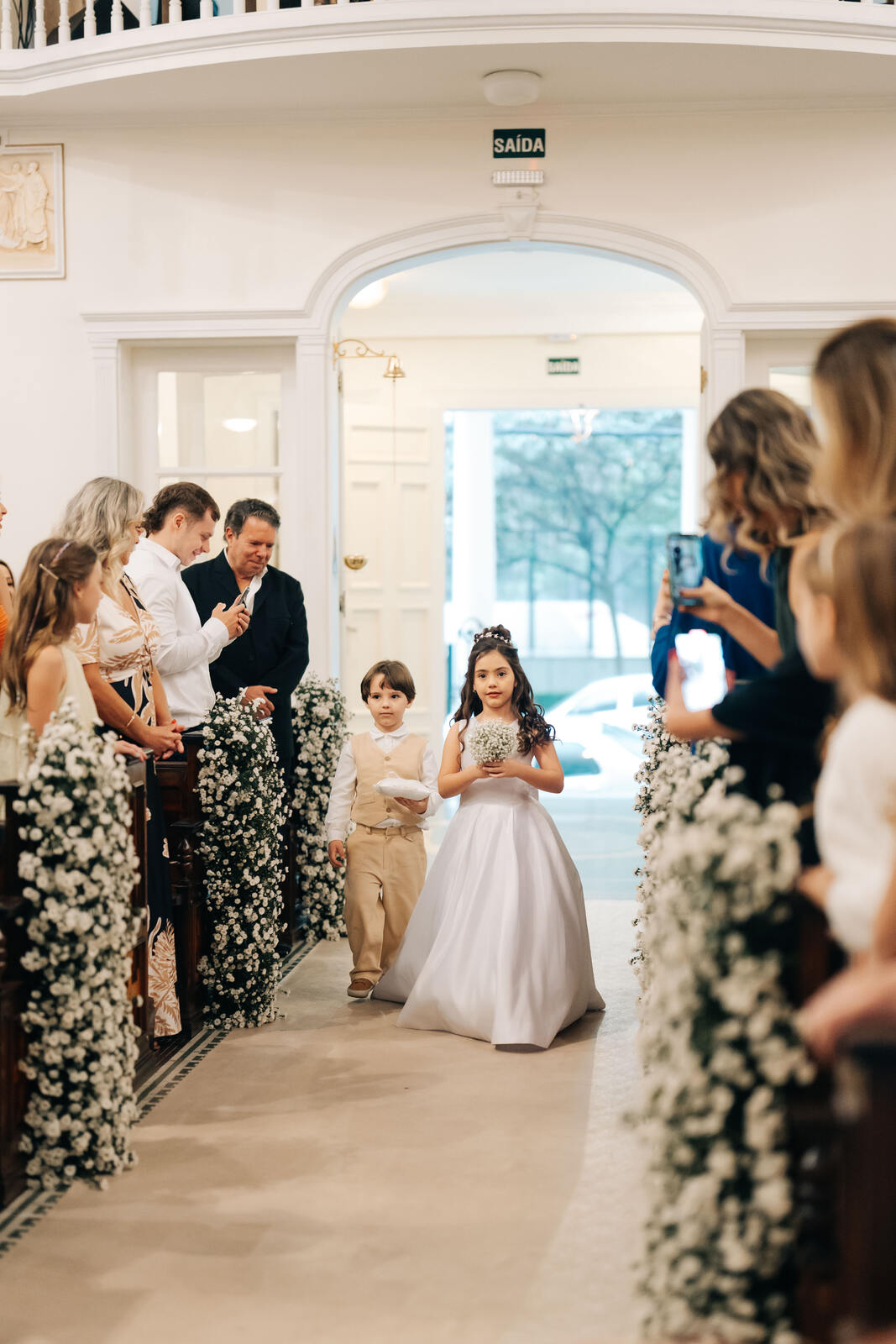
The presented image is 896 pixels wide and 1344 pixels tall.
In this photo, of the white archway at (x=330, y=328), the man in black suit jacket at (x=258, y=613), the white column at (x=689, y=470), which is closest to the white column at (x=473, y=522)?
the white column at (x=689, y=470)

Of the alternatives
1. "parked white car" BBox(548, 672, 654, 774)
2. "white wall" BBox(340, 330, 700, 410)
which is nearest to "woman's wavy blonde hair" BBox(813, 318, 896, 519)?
"white wall" BBox(340, 330, 700, 410)

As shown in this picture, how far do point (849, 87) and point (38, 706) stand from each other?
5.02 metres

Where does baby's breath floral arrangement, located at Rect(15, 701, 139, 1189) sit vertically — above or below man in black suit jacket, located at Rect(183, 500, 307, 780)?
below

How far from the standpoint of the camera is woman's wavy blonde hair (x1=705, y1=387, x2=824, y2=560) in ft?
8.77

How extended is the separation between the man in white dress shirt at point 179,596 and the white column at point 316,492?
190 centimetres

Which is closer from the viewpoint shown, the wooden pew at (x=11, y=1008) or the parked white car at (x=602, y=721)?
the wooden pew at (x=11, y=1008)

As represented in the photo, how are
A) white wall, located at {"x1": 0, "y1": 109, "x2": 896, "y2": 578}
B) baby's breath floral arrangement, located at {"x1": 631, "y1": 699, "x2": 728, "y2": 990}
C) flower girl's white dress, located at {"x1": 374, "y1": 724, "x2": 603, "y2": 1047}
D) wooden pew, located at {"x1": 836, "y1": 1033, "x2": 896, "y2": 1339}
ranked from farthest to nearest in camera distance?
white wall, located at {"x1": 0, "y1": 109, "x2": 896, "y2": 578}, flower girl's white dress, located at {"x1": 374, "y1": 724, "x2": 603, "y2": 1047}, baby's breath floral arrangement, located at {"x1": 631, "y1": 699, "x2": 728, "y2": 990}, wooden pew, located at {"x1": 836, "y1": 1033, "x2": 896, "y2": 1339}

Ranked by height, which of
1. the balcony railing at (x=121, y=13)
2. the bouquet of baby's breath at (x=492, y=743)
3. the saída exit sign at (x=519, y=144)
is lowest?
the bouquet of baby's breath at (x=492, y=743)

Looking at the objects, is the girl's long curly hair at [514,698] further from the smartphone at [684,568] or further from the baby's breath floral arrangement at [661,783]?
the smartphone at [684,568]

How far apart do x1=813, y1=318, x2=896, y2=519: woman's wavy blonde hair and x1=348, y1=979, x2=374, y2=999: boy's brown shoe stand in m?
3.38

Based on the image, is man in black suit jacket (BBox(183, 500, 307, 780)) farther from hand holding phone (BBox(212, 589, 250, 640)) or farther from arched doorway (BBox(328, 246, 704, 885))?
arched doorway (BBox(328, 246, 704, 885))

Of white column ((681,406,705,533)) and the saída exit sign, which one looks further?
white column ((681,406,705,533))

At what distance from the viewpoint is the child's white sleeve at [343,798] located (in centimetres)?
505

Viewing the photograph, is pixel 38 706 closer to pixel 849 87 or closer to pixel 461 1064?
pixel 461 1064
